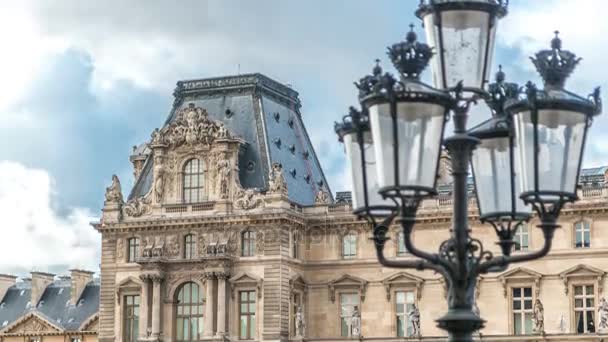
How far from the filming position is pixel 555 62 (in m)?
14.9

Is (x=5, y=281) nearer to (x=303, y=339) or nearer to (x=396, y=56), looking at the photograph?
(x=303, y=339)

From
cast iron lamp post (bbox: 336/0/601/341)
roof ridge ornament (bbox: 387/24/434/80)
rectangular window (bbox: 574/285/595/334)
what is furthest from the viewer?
rectangular window (bbox: 574/285/595/334)

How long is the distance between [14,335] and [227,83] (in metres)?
34.3

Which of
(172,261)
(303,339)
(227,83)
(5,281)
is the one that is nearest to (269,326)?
(303,339)

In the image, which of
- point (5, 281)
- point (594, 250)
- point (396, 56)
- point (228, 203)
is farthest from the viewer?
point (5, 281)

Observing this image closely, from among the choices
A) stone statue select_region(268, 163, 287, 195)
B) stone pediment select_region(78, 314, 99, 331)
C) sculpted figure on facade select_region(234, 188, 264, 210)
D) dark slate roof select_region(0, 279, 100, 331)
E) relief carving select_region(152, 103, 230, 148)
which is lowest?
stone pediment select_region(78, 314, 99, 331)

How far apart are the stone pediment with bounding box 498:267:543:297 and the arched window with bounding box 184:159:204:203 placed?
16615 mm

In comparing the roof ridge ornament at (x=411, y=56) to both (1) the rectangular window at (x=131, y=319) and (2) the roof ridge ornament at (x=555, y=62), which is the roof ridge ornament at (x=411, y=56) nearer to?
(2) the roof ridge ornament at (x=555, y=62)

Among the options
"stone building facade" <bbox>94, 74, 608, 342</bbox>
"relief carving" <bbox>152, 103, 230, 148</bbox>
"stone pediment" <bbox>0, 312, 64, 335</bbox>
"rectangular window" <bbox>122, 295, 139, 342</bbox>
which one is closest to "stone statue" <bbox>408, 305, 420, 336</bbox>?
"stone building facade" <bbox>94, 74, 608, 342</bbox>

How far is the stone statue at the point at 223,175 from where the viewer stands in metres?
70.2

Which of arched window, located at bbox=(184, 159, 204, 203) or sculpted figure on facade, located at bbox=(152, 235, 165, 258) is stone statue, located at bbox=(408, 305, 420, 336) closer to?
arched window, located at bbox=(184, 159, 204, 203)

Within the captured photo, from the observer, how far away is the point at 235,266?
69062 millimetres

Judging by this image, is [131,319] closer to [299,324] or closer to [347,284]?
[299,324]

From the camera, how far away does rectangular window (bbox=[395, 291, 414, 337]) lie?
68812 millimetres
